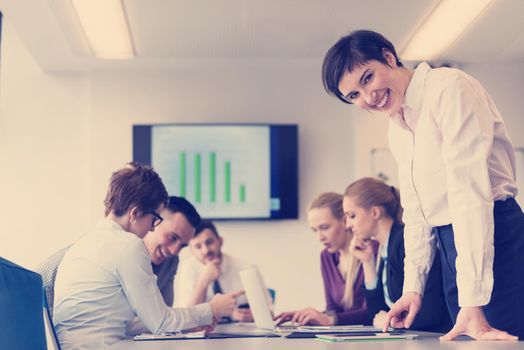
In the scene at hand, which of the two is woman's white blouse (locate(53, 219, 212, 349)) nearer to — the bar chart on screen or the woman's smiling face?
the woman's smiling face

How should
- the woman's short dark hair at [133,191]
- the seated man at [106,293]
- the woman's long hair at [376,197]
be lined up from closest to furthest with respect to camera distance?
1. the seated man at [106,293]
2. the woman's short dark hair at [133,191]
3. the woman's long hair at [376,197]

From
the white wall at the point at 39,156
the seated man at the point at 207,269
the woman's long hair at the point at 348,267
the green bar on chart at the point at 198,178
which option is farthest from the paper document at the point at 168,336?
the white wall at the point at 39,156

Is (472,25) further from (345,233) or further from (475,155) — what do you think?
(475,155)

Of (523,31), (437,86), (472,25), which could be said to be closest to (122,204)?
(437,86)

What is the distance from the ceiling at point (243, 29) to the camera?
4383mm

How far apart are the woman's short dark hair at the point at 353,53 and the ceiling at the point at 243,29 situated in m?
2.33

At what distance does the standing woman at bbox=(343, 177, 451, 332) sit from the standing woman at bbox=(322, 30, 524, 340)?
734 millimetres

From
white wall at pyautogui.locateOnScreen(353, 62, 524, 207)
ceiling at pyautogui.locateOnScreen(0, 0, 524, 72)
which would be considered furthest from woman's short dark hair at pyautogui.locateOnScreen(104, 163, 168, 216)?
white wall at pyautogui.locateOnScreen(353, 62, 524, 207)

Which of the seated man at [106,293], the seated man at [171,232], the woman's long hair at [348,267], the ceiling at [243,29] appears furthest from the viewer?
the ceiling at [243,29]

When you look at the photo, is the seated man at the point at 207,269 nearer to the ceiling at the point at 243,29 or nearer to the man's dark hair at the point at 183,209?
the man's dark hair at the point at 183,209

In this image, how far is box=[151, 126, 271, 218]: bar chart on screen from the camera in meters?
5.63

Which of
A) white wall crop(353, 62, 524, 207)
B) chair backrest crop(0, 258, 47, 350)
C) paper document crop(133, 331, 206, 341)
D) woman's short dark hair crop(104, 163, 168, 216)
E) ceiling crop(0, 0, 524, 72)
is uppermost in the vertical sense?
ceiling crop(0, 0, 524, 72)

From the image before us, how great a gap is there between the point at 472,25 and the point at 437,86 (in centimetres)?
305

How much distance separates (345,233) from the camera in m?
4.07
